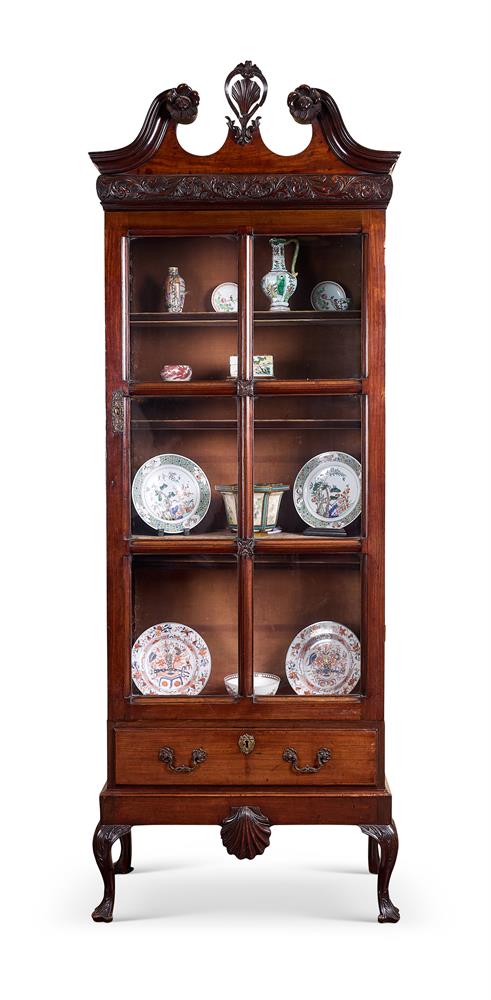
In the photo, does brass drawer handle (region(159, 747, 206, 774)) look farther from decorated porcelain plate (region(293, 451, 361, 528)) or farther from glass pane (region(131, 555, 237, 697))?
decorated porcelain plate (region(293, 451, 361, 528))

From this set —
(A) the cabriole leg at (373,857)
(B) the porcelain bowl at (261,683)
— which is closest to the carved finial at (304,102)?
(B) the porcelain bowl at (261,683)

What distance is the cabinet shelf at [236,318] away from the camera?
3.80m

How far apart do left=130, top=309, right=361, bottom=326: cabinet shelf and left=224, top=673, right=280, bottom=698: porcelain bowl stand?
46.9 inches

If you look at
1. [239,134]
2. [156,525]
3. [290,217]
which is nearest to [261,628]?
[156,525]

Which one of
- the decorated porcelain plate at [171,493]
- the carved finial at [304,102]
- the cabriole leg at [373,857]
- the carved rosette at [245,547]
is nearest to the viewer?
the carved finial at [304,102]

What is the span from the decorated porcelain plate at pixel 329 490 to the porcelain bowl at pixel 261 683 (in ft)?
1.80

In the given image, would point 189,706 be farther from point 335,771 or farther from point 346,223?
point 346,223

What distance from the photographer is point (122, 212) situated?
146 inches

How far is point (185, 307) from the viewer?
3885 millimetres

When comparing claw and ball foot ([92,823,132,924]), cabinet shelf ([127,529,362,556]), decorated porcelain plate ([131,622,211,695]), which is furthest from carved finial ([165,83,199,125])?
claw and ball foot ([92,823,132,924])

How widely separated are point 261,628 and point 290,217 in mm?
1381

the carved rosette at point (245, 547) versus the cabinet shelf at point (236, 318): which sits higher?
the cabinet shelf at point (236, 318)

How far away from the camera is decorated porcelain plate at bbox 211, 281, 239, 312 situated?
3846mm

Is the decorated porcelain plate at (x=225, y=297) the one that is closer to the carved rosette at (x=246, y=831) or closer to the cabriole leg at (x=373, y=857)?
the carved rosette at (x=246, y=831)
